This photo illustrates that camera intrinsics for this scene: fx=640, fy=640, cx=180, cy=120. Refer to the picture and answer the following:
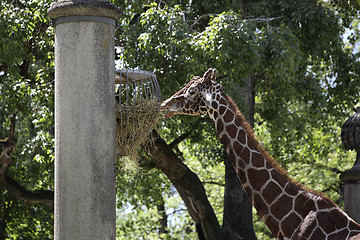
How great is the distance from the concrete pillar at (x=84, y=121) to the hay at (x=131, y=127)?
94 centimetres

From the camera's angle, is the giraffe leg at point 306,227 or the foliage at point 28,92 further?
the foliage at point 28,92

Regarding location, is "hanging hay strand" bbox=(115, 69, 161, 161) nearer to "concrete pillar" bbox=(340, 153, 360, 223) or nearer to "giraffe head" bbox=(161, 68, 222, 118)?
"giraffe head" bbox=(161, 68, 222, 118)

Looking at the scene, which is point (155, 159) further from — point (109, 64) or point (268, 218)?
point (109, 64)

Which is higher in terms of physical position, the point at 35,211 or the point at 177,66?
the point at 177,66

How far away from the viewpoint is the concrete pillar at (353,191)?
732 cm

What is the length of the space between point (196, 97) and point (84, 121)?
3.04 meters

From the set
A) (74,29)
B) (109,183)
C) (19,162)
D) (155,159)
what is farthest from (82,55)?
(19,162)

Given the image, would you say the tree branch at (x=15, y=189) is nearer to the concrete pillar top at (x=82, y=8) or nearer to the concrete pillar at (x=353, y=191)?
the concrete pillar at (x=353, y=191)

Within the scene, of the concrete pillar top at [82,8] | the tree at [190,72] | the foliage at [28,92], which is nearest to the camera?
the concrete pillar top at [82,8]

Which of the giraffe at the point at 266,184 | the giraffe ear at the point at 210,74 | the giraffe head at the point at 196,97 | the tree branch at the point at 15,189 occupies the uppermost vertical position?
the tree branch at the point at 15,189

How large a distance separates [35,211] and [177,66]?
629 cm

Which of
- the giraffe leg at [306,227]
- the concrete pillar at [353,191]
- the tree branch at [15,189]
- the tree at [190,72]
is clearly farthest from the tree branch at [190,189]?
the giraffe leg at [306,227]

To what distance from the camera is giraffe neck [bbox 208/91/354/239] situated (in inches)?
234

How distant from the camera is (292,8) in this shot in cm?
1238
